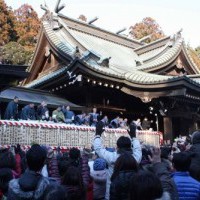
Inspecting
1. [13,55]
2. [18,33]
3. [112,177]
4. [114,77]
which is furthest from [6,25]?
[112,177]

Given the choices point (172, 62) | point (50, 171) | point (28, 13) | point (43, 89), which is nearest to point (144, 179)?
point (50, 171)

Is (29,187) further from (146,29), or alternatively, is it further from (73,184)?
(146,29)

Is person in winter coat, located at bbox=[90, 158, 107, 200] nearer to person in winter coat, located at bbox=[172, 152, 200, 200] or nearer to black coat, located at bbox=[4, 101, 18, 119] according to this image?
person in winter coat, located at bbox=[172, 152, 200, 200]

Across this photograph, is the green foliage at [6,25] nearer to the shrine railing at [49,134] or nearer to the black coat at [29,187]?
the shrine railing at [49,134]

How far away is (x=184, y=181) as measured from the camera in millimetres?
3762

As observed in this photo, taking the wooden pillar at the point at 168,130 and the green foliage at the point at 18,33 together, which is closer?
the wooden pillar at the point at 168,130

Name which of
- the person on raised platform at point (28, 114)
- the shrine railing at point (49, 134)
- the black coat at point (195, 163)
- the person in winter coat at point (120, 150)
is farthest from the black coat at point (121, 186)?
the person on raised platform at point (28, 114)

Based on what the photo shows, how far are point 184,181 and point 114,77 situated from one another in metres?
11.9

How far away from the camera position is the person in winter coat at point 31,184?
3.00 meters

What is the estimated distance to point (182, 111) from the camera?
56.4ft

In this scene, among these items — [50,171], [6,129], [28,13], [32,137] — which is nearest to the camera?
[50,171]

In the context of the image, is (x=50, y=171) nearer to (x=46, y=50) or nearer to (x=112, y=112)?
(x=112, y=112)

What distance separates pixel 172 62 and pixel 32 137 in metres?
12.4

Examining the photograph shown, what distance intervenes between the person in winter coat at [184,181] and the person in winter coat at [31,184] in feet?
4.80
